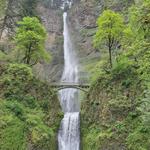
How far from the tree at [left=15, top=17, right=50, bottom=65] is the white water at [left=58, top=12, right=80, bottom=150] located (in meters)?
6.57

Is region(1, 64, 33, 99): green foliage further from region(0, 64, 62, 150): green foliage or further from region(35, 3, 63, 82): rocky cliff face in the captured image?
region(35, 3, 63, 82): rocky cliff face

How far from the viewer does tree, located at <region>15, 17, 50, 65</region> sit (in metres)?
37.8

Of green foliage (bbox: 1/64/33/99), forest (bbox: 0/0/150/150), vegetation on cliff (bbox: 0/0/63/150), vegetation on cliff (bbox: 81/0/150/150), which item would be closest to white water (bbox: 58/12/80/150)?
forest (bbox: 0/0/150/150)

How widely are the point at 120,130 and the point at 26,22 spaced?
16.7m

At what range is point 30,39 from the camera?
125ft

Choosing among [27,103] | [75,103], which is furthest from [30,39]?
[75,103]

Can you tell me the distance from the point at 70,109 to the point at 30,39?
982 cm

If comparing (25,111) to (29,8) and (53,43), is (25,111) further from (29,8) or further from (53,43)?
(53,43)

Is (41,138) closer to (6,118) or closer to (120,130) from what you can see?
(6,118)

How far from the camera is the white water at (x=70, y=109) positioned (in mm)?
35247

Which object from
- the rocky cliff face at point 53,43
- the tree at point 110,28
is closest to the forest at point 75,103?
the tree at point 110,28

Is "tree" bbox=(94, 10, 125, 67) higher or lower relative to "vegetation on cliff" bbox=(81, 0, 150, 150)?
higher

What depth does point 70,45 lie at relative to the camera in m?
64.1

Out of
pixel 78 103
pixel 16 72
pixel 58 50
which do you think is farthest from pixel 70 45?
pixel 16 72
